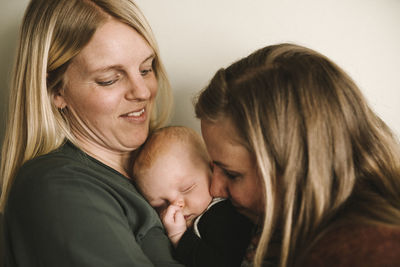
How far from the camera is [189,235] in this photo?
142cm

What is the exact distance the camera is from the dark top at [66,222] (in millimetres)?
1013

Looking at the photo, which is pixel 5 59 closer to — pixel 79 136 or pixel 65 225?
pixel 79 136

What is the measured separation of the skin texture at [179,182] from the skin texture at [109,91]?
6.9 inches

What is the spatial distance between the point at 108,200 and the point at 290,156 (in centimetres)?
65

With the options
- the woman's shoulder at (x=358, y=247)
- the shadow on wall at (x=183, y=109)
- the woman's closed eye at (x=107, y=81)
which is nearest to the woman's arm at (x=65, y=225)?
the woman's closed eye at (x=107, y=81)

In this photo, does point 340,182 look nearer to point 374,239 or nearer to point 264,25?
point 374,239

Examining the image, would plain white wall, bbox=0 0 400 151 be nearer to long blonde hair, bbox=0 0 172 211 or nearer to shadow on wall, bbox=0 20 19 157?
shadow on wall, bbox=0 20 19 157

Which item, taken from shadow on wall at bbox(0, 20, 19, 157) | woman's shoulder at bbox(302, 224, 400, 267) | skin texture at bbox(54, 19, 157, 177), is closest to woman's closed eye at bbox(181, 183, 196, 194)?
skin texture at bbox(54, 19, 157, 177)

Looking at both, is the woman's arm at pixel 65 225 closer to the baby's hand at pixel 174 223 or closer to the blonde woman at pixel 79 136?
the blonde woman at pixel 79 136

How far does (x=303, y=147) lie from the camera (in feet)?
3.28

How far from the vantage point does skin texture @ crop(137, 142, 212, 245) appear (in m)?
1.53

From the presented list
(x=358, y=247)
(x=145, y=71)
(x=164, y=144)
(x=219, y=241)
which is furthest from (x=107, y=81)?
(x=358, y=247)

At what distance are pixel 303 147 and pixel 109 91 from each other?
828 millimetres

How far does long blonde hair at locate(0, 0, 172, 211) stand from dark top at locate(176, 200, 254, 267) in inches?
26.9
